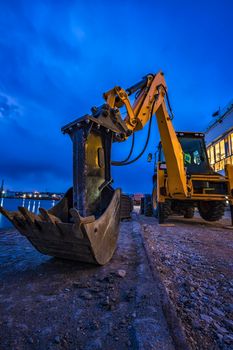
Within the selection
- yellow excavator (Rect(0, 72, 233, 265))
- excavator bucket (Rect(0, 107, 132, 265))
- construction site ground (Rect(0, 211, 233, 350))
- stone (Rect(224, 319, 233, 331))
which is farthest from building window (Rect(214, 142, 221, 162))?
stone (Rect(224, 319, 233, 331))

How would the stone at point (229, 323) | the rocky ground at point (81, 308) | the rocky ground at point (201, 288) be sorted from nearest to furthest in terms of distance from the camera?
the rocky ground at point (81, 308)
the rocky ground at point (201, 288)
the stone at point (229, 323)

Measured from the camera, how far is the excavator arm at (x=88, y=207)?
2.18 meters

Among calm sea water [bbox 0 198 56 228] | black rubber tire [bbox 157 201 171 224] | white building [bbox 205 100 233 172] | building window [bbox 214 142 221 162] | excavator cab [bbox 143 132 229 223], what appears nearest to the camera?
calm sea water [bbox 0 198 56 228]

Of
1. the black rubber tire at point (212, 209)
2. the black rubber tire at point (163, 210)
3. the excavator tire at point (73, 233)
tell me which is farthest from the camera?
the black rubber tire at point (212, 209)

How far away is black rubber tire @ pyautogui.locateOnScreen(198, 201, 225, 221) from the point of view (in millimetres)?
7637

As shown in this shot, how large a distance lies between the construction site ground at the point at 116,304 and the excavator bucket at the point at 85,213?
0.27m

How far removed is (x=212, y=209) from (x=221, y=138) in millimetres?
14523

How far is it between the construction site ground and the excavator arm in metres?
0.29

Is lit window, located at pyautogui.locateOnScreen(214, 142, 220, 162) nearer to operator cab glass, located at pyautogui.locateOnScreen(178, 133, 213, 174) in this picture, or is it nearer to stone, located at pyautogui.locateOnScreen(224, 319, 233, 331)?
operator cab glass, located at pyautogui.locateOnScreen(178, 133, 213, 174)

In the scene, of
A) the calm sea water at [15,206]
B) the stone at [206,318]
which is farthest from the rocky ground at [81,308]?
the calm sea water at [15,206]

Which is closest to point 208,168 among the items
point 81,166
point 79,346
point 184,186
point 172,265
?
point 184,186

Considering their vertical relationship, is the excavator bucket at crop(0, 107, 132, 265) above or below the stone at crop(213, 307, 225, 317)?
above

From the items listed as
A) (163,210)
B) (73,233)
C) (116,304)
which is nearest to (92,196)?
(73,233)

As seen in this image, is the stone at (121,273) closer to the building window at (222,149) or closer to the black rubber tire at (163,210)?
the black rubber tire at (163,210)
